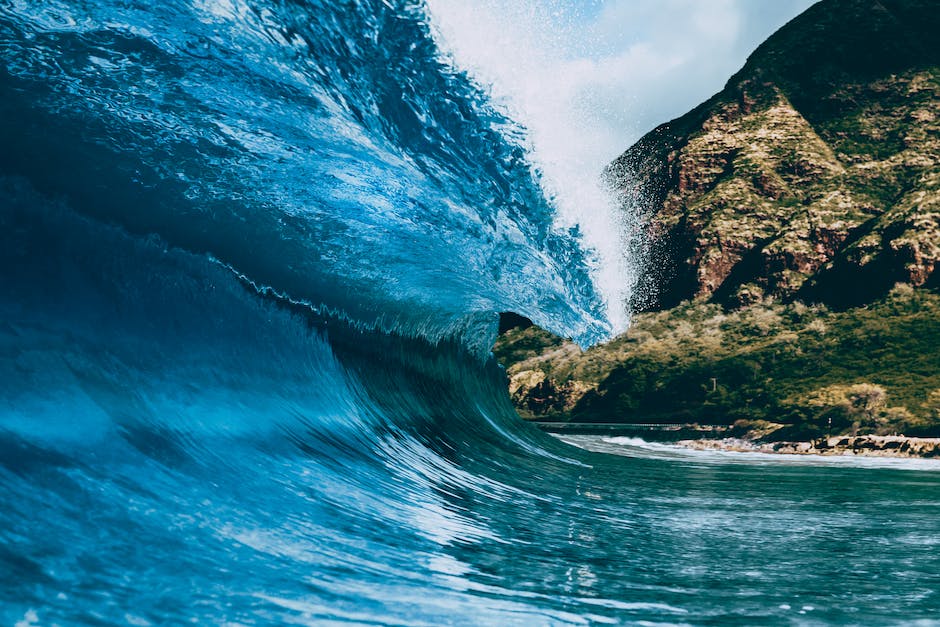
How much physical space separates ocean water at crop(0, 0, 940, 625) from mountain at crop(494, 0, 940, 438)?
3853cm

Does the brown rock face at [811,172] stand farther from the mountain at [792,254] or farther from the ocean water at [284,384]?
the ocean water at [284,384]

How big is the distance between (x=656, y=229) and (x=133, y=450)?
7669 cm

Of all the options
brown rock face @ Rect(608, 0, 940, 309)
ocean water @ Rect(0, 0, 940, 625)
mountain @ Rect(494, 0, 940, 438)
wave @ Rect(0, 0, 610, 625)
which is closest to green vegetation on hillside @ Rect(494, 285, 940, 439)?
mountain @ Rect(494, 0, 940, 438)

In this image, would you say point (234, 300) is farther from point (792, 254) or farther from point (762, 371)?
point (792, 254)

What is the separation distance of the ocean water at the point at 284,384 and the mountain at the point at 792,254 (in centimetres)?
3853

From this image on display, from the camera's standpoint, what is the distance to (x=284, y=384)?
5.78m

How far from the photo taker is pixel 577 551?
11.0ft

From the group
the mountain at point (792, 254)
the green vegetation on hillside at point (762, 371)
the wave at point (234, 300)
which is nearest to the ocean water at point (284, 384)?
the wave at point (234, 300)

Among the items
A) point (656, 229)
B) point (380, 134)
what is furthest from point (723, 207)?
point (380, 134)

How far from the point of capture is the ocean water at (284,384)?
7.54 ft

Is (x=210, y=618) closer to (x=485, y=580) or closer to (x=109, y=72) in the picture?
(x=485, y=580)

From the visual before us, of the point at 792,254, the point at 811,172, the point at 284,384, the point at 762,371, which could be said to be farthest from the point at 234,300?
the point at 811,172

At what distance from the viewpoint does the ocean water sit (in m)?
2.30

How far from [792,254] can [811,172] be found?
10278 mm
